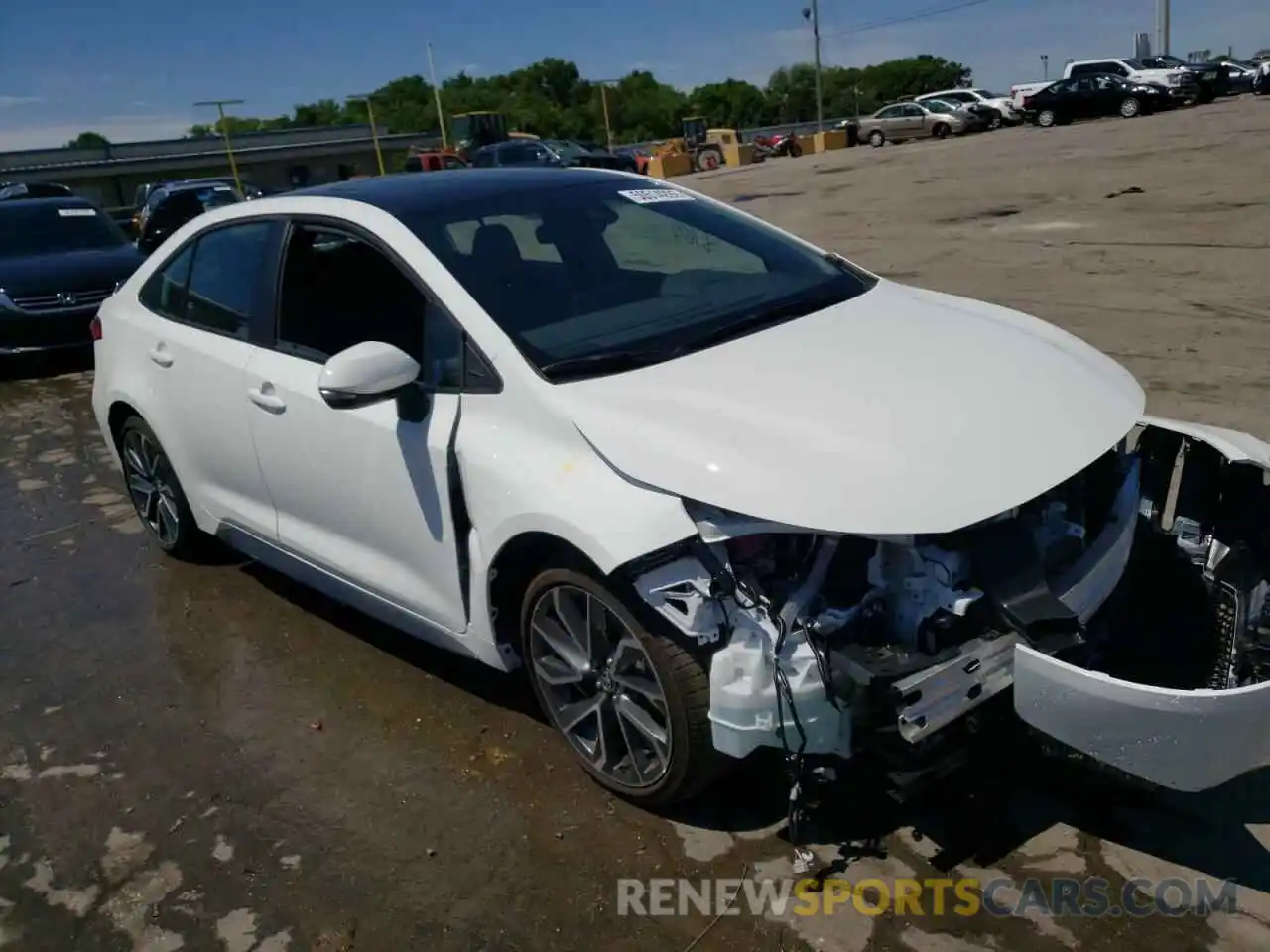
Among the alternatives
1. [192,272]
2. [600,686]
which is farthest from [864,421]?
[192,272]

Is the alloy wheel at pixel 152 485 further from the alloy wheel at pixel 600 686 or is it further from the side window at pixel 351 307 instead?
the alloy wheel at pixel 600 686

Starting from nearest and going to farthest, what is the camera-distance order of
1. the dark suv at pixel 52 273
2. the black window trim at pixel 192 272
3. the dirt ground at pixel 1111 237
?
1. the black window trim at pixel 192 272
2. the dirt ground at pixel 1111 237
3. the dark suv at pixel 52 273

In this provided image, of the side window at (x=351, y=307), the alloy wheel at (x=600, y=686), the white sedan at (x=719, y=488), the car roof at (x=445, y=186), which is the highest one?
the car roof at (x=445, y=186)

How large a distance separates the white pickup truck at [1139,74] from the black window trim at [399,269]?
3596 cm

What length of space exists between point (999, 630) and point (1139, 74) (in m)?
37.5

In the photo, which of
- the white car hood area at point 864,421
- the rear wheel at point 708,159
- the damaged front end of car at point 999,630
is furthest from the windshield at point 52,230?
the rear wheel at point 708,159

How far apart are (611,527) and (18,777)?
7.82 feet

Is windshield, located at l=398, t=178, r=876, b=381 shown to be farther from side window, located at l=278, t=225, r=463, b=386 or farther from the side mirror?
the side mirror

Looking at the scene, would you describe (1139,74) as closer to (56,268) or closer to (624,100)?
(56,268)

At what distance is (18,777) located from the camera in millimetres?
3561

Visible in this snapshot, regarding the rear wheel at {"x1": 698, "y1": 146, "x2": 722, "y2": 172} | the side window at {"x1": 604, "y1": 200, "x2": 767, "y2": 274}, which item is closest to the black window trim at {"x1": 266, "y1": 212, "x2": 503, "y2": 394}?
the side window at {"x1": 604, "y1": 200, "x2": 767, "y2": 274}

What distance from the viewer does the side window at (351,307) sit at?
3262 mm

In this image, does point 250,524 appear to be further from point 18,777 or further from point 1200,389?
point 1200,389

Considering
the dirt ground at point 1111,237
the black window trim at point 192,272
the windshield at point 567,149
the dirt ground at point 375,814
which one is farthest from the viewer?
the windshield at point 567,149
